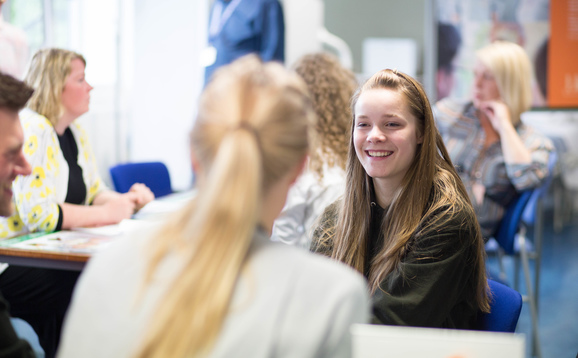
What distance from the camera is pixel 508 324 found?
1500 mm

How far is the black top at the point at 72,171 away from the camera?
260cm

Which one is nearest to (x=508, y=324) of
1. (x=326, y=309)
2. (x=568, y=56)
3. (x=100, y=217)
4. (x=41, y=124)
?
(x=326, y=309)

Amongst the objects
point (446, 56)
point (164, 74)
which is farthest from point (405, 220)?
point (164, 74)

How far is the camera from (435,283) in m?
1.54

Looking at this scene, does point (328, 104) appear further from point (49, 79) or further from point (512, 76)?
point (512, 76)

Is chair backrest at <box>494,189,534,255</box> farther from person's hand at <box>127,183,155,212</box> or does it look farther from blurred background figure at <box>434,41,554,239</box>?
person's hand at <box>127,183,155,212</box>

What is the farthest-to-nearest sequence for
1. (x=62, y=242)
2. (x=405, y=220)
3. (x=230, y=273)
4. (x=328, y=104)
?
1. (x=328, y=104)
2. (x=62, y=242)
3. (x=405, y=220)
4. (x=230, y=273)

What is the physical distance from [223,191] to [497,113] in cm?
271

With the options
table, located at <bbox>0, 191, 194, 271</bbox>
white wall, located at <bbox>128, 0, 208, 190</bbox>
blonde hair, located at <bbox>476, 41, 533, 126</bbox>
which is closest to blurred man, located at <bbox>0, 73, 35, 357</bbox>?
table, located at <bbox>0, 191, 194, 271</bbox>

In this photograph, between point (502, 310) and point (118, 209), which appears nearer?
point (502, 310)

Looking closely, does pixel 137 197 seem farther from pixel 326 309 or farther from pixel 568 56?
pixel 568 56

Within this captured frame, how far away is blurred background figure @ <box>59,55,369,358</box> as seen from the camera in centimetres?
82

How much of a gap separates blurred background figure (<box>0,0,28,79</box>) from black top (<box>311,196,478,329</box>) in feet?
8.29

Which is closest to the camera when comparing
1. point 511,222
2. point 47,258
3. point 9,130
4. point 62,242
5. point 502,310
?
point 9,130
